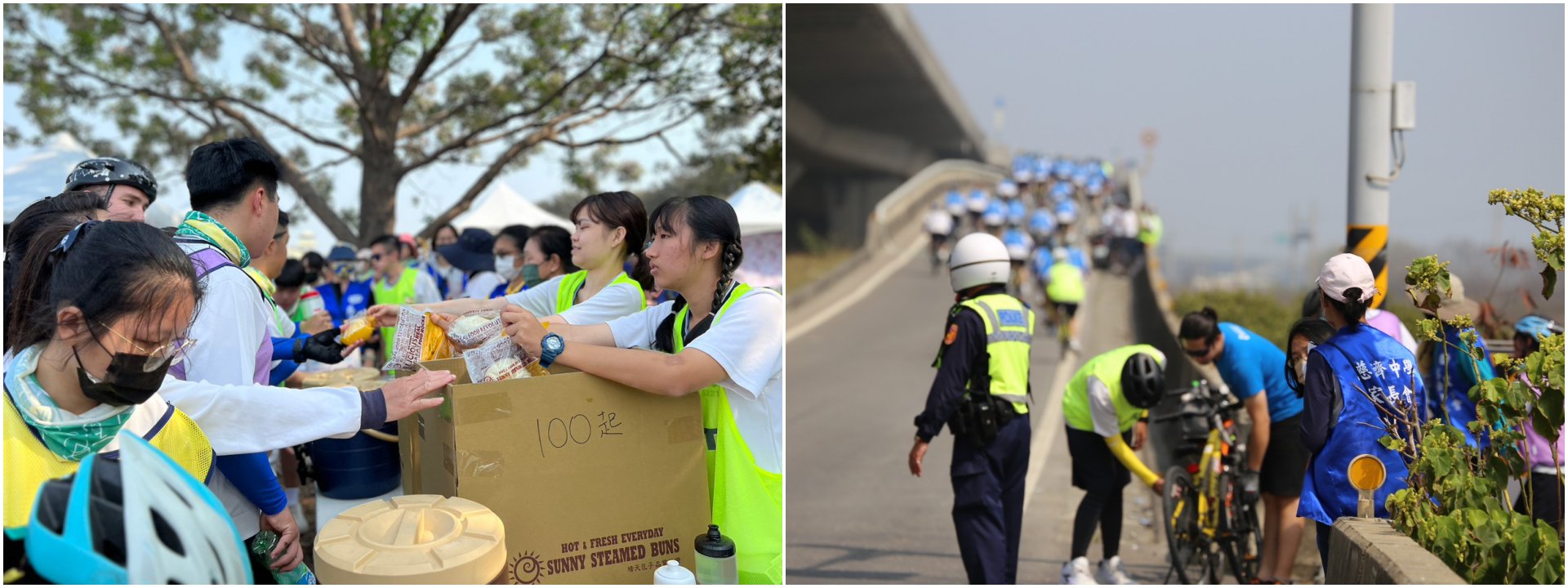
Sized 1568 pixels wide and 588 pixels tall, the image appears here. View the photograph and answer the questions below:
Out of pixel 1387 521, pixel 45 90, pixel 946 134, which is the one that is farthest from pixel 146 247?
Answer: pixel 946 134

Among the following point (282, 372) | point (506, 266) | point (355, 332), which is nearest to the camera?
point (355, 332)

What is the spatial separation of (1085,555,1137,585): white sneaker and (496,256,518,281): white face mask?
15.6ft

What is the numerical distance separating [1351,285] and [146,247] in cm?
375

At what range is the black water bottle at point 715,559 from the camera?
2.80 metres

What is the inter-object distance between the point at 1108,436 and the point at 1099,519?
616mm

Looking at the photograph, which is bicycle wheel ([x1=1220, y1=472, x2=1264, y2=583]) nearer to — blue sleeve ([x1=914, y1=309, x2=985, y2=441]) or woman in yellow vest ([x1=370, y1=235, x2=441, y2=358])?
blue sleeve ([x1=914, y1=309, x2=985, y2=441])

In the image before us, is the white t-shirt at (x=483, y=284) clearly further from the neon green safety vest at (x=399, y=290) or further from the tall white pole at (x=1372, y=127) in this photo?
the tall white pole at (x=1372, y=127)

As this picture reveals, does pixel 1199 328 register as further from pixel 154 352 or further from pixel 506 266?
pixel 506 266

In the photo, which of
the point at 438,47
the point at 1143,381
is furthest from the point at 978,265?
the point at 438,47

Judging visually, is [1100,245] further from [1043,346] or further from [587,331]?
[587,331]

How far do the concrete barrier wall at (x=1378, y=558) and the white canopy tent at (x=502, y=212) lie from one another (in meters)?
12.2

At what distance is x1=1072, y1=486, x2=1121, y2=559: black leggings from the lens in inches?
228

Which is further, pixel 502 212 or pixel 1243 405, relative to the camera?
pixel 502 212

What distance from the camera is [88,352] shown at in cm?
217
